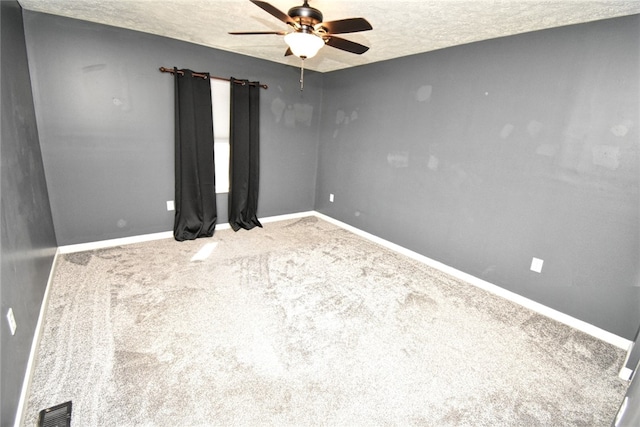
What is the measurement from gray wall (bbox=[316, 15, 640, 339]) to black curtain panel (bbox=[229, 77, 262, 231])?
59.4 inches

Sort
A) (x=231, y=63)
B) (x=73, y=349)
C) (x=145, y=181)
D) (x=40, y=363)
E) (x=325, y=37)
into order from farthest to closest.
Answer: (x=231, y=63) < (x=145, y=181) < (x=325, y=37) < (x=73, y=349) < (x=40, y=363)

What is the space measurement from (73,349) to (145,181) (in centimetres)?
202

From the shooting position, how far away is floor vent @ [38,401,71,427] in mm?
1344

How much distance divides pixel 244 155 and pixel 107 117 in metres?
1.50

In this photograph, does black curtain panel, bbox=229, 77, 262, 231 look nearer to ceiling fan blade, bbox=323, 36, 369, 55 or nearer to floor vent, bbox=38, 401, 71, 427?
ceiling fan blade, bbox=323, 36, 369, 55

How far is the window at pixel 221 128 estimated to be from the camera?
360 cm

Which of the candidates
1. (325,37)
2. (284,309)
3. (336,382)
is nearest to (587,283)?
(336,382)

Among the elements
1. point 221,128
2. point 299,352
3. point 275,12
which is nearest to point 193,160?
point 221,128

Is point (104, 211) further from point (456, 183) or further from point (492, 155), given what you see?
point (492, 155)

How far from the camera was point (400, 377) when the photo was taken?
5.74 feet

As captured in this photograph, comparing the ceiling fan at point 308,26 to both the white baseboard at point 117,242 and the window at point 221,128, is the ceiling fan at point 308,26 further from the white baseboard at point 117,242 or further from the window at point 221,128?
the white baseboard at point 117,242

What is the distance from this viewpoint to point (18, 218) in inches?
69.0

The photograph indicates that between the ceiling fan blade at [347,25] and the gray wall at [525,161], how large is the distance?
1568 mm

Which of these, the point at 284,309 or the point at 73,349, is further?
the point at 284,309
